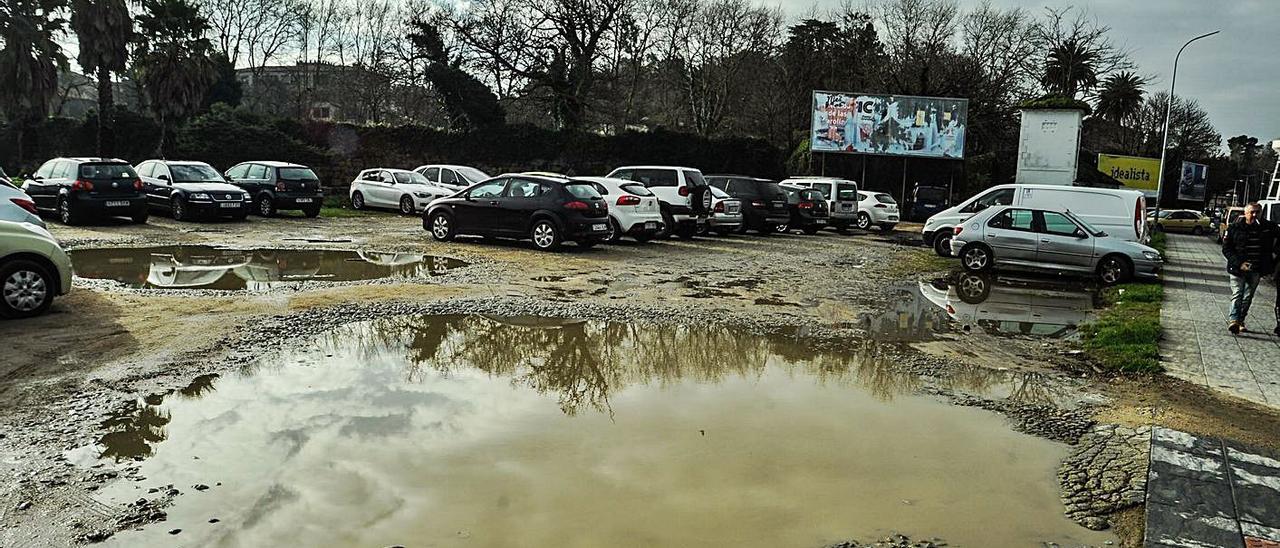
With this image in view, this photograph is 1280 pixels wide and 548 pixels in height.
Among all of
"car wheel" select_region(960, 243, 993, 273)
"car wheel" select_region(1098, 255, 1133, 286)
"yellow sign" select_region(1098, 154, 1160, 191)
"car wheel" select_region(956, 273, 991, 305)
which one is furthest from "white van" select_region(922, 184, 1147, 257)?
"yellow sign" select_region(1098, 154, 1160, 191)

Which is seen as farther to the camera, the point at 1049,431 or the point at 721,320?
the point at 721,320

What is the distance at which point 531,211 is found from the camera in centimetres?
1600

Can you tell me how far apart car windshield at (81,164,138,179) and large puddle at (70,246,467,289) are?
4542mm

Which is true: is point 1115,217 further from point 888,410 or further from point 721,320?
point 888,410

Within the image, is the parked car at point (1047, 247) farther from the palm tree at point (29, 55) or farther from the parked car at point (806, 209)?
the palm tree at point (29, 55)

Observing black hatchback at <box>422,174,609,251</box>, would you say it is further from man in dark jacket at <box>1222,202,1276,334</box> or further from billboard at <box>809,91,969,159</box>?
billboard at <box>809,91,969,159</box>

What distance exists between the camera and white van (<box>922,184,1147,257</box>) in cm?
1683

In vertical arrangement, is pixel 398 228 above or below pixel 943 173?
below

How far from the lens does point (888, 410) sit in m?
6.42

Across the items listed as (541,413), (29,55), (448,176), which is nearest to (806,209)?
(448,176)

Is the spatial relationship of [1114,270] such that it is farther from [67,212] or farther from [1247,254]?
[67,212]

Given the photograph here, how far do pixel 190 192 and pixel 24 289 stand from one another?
12.3 metres

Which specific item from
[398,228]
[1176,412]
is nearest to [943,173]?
[398,228]

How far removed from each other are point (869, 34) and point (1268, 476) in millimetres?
42219
